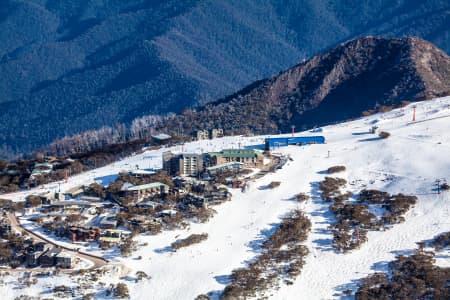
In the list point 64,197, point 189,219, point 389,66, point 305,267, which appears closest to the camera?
point 305,267

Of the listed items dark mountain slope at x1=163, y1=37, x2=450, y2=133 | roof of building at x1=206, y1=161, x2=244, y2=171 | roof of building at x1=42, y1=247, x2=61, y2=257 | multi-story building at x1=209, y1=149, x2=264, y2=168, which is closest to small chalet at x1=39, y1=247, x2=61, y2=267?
roof of building at x1=42, y1=247, x2=61, y2=257

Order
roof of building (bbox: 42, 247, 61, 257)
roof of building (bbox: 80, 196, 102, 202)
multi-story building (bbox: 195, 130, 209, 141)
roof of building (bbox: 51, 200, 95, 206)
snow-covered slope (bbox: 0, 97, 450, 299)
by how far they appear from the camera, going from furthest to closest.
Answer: multi-story building (bbox: 195, 130, 209, 141) < roof of building (bbox: 80, 196, 102, 202) < roof of building (bbox: 51, 200, 95, 206) < roof of building (bbox: 42, 247, 61, 257) < snow-covered slope (bbox: 0, 97, 450, 299)

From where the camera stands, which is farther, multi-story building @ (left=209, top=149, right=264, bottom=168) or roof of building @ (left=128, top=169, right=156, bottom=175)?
multi-story building @ (left=209, top=149, right=264, bottom=168)

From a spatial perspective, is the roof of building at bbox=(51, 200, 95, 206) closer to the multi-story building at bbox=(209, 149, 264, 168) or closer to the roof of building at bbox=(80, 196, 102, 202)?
the roof of building at bbox=(80, 196, 102, 202)

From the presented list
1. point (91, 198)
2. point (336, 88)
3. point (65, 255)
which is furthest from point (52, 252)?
point (336, 88)

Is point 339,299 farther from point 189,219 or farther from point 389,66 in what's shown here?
point 389,66

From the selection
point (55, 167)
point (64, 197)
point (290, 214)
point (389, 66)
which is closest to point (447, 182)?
point (290, 214)
